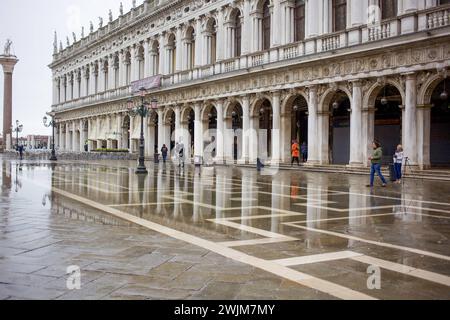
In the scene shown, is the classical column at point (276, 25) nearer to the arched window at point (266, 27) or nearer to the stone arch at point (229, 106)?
the arched window at point (266, 27)

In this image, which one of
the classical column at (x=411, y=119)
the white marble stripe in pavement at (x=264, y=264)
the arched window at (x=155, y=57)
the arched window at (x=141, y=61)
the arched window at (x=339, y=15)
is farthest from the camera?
the arched window at (x=141, y=61)

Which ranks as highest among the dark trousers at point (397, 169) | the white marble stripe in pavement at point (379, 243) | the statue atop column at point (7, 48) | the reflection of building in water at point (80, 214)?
the statue atop column at point (7, 48)

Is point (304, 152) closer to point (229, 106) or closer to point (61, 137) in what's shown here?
point (229, 106)

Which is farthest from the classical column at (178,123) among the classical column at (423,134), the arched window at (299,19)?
the classical column at (423,134)

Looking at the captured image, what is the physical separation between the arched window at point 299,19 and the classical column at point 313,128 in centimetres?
406

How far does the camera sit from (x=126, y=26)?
44375 mm

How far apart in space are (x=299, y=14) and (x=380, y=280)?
24.2 meters

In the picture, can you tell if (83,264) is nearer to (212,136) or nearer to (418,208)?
(418,208)

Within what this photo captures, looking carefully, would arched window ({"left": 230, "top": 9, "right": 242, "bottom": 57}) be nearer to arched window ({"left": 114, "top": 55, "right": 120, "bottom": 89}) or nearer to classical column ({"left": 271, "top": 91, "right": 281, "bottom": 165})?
classical column ({"left": 271, "top": 91, "right": 281, "bottom": 165})

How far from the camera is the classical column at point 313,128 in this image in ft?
79.9

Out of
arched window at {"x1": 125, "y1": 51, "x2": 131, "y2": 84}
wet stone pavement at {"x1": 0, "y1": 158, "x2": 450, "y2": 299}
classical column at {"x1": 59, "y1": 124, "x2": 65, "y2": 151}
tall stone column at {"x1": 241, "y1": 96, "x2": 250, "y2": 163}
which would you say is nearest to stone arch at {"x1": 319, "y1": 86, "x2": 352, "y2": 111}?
tall stone column at {"x1": 241, "y1": 96, "x2": 250, "y2": 163}

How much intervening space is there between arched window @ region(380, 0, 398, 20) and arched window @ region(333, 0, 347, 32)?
7.76 feet

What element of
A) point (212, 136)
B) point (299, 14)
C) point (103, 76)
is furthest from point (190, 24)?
point (103, 76)

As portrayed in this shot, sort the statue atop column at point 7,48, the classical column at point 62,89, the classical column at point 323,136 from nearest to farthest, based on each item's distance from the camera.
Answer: the classical column at point 323,136 → the classical column at point 62,89 → the statue atop column at point 7,48
